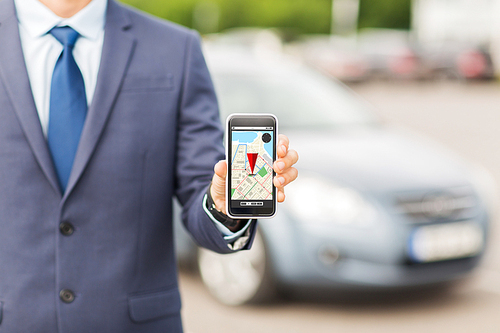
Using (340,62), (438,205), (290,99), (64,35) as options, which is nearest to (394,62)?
(340,62)

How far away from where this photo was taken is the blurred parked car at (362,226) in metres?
4.20

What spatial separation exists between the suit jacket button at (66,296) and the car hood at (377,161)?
8.88 ft

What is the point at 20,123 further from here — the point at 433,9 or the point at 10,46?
the point at 433,9

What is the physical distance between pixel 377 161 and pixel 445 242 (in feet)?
2.20

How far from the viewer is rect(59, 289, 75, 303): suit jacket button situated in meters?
1.76

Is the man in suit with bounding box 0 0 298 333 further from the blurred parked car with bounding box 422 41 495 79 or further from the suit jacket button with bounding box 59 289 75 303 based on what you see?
the blurred parked car with bounding box 422 41 495 79

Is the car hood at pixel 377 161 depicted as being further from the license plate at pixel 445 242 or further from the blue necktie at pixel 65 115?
the blue necktie at pixel 65 115


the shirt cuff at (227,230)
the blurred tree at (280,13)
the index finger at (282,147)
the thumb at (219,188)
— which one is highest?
the blurred tree at (280,13)

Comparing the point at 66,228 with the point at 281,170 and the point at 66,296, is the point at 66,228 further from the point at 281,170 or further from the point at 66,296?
the point at 281,170

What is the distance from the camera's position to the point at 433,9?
42.5m

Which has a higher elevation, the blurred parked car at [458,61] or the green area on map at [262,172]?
the blurred parked car at [458,61]

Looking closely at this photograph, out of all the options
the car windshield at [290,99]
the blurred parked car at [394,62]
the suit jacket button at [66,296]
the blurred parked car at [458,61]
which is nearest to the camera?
the suit jacket button at [66,296]

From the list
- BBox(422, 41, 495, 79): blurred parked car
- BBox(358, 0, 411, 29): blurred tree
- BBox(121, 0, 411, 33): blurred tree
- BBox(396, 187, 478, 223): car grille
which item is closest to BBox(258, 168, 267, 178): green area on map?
BBox(396, 187, 478, 223): car grille

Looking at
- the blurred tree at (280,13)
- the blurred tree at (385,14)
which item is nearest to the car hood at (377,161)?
the blurred tree at (280,13)
